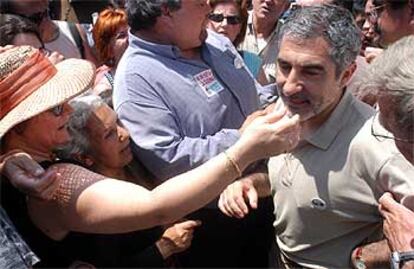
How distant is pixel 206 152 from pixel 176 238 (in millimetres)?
300

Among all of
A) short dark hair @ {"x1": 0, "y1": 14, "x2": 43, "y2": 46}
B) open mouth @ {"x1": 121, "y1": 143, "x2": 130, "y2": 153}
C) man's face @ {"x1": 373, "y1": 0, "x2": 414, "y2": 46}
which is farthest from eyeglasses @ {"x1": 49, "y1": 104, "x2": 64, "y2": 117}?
man's face @ {"x1": 373, "y1": 0, "x2": 414, "y2": 46}

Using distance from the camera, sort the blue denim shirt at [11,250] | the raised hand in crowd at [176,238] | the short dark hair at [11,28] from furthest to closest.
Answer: the short dark hair at [11,28] < the raised hand in crowd at [176,238] < the blue denim shirt at [11,250]

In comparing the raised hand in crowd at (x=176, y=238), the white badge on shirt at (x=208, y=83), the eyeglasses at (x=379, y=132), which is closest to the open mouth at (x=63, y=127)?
the raised hand in crowd at (x=176, y=238)

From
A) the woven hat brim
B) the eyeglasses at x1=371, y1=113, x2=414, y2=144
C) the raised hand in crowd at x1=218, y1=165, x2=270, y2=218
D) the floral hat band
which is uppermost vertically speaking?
the floral hat band

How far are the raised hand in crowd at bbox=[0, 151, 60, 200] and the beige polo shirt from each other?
2.44 feet

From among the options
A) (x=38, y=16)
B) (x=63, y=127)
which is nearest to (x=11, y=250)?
(x=63, y=127)

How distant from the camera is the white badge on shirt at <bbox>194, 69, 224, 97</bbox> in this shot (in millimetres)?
2359

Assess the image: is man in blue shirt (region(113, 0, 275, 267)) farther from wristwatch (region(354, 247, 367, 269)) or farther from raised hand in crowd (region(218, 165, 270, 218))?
wristwatch (region(354, 247, 367, 269))

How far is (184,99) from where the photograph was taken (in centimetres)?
229

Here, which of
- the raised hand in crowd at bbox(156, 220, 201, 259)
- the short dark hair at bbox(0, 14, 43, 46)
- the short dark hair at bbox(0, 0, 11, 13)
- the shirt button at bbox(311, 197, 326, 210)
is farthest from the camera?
the short dark hair at bbox(0, 0, 11, 13)

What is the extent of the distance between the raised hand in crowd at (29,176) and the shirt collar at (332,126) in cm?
77

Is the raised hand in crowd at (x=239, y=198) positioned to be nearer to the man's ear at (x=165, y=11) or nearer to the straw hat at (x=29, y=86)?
the straw hat at (x=29, y=86)

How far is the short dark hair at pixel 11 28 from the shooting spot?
284 cm

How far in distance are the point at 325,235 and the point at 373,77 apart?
0.55 meters
